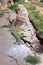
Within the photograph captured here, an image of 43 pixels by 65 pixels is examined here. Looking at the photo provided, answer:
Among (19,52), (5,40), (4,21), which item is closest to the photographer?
(19,52)

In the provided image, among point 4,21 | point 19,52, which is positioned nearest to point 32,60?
point 19,52

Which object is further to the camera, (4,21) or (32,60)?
(4,21)

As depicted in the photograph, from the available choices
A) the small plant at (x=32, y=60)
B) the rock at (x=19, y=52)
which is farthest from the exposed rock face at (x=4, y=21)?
the small plant at (x=32, y=60)

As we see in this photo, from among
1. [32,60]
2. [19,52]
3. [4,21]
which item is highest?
[4,21]

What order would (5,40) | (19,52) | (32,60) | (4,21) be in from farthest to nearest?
(4,21), (5,40), (19,52), (32,60)

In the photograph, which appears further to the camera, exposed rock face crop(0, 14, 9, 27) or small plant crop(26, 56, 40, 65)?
exposed rock face crop(0, 14, 9, 27)

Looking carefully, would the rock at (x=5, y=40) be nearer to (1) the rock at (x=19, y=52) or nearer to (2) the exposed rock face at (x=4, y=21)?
(1) the rock at (x=19, y=52)

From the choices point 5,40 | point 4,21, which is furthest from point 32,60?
point 4,21

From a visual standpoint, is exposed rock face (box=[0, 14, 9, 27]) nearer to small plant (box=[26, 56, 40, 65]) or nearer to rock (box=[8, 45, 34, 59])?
rock (box=[8, 45, 34, 59])

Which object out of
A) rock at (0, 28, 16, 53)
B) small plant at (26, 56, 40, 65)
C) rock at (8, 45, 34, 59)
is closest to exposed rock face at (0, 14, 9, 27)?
rock at (0, 28, 16, 53)

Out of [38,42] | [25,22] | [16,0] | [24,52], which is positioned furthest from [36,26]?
[16,0]

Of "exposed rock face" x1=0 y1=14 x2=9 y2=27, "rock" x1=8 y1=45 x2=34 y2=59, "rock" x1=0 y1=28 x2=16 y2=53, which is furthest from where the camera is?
"exposed rock face" x1=0 y1=14 x2=9 y2=27

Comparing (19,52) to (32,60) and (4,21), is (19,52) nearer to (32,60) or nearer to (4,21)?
(32,60)

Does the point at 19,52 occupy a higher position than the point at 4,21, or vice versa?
the point at 4,21
